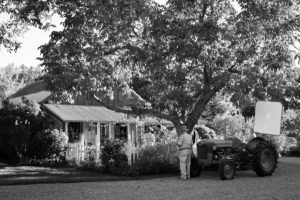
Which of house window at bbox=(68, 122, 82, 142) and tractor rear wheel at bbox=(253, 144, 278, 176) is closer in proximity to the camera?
tractor rear wheel at bbox=(253, 144, 278, 176)

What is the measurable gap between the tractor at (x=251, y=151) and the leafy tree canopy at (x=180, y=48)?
1.03 meters

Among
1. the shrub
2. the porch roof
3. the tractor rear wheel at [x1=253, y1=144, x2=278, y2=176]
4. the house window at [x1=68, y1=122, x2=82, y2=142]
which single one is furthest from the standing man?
the house window at [x1=68, y1=122, x2=82, y2=142]

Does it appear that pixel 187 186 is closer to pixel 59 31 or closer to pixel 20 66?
pixel 59 31

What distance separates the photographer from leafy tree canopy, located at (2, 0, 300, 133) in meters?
15.0

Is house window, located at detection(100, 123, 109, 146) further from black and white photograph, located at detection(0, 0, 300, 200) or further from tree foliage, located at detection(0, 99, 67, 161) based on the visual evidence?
black and white photograph, located at detection(0, 0, 300, 200)

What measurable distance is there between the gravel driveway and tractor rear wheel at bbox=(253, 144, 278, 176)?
2.78 feet

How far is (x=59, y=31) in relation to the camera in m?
16.0

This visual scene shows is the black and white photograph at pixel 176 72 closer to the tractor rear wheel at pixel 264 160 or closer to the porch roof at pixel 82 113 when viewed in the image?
the tractor rear wheel at pixel 264 160

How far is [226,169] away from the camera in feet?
44.8

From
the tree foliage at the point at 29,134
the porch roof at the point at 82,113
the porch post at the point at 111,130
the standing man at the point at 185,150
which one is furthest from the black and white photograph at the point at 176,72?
the porch post at the point at 111,130

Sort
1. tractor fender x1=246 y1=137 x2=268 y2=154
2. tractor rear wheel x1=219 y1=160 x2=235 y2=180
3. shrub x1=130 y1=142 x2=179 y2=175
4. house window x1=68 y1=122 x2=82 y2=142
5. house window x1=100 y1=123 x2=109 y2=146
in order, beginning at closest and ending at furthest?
tractor rear wheel x1=219 y1=160 x2=235 y2=180 → tractor fender x1=246 y1=137 x2=268 y2=154 → shrub x1=130 y1=142 x2=179 y2=175 → house window x1=68 y1=122 x2=82 y2=142 → house window x1=100 y1=123 x2=109 y2=146

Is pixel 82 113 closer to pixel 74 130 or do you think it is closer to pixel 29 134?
pixel 74 130

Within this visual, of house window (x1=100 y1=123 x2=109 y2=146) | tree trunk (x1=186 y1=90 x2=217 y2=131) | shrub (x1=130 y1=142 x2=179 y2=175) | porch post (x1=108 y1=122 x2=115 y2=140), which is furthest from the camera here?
house window (x1=100 y1=123 x2=109 y2=146)

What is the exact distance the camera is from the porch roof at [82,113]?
81.9 feet
